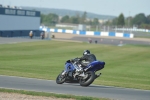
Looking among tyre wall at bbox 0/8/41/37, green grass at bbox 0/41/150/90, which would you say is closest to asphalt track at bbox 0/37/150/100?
green grass at bbox 0/41/150/90

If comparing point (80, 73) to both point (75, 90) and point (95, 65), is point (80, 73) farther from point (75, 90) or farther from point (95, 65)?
point (75, 90)

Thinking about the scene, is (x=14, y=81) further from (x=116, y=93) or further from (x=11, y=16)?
(x=11, y=16)

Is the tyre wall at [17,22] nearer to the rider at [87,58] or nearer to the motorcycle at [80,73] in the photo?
the motorcycle at [80,73]

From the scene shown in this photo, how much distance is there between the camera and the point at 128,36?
105 meters

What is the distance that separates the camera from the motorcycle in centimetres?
1803

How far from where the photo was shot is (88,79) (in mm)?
18219

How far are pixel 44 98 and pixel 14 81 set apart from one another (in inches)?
210

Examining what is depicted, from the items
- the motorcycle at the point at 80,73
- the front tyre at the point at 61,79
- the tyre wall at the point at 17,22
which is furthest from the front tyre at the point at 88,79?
the tyre wall at the point at 17,22

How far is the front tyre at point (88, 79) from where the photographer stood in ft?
59.0

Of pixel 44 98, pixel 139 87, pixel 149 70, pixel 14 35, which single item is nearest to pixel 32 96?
pixel 44 98

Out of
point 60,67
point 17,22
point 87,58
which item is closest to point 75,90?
point 87,58

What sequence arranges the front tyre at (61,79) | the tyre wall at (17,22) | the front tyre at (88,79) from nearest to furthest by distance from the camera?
the front tyre at (88,79), the front tyre at (61,79), the tyre wall at (17,22)

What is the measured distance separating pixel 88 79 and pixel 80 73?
467 millimetres

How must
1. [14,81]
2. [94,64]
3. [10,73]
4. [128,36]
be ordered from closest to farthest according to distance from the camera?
[94,64], [14,81], [10,73], [128,36]
